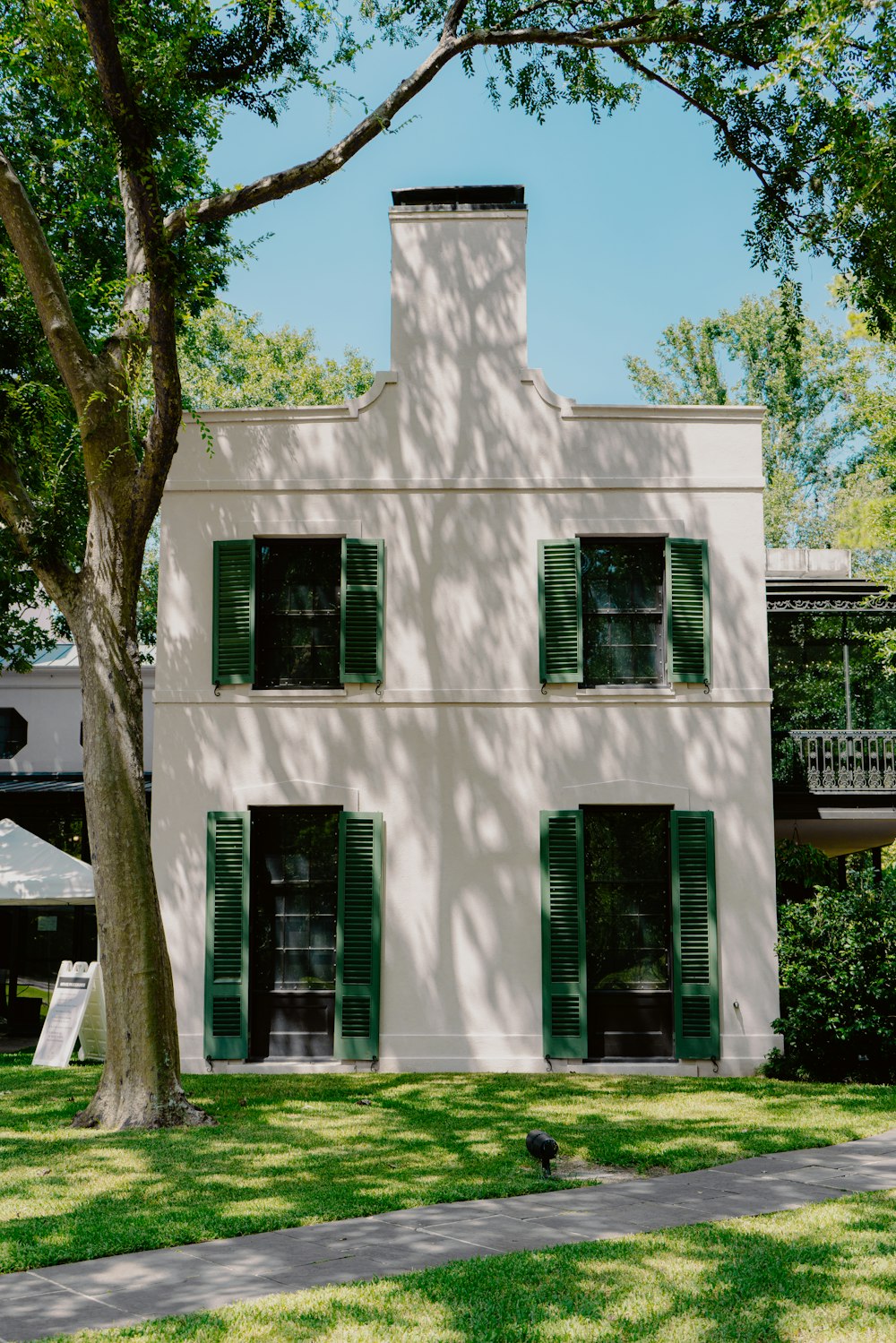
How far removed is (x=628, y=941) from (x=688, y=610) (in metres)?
3.36

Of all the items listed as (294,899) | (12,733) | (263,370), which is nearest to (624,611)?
(294,899)

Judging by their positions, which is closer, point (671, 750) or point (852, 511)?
point (671, 750)

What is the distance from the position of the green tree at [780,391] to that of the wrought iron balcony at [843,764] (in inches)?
763

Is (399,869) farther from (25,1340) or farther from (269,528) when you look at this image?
(25,1340)

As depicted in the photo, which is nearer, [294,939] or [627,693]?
[294,939]

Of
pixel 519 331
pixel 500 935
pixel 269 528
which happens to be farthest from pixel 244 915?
pixel 519 331

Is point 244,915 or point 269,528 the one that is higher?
point 269,528

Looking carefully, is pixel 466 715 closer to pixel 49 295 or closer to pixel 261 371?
pixel 49 295

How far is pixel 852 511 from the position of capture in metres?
28.5

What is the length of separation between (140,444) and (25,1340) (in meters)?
10.7

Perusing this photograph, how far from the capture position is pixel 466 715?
1272 cm

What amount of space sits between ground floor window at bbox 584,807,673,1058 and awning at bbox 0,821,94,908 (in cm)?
532

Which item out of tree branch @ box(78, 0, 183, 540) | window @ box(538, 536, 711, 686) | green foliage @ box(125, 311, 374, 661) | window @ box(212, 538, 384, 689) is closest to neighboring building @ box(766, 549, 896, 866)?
window @ box(538, 536, 711, 686)

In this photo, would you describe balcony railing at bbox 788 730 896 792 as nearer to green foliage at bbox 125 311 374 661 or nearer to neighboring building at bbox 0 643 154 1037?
neighboring building at bbox 0 643 154 1037
